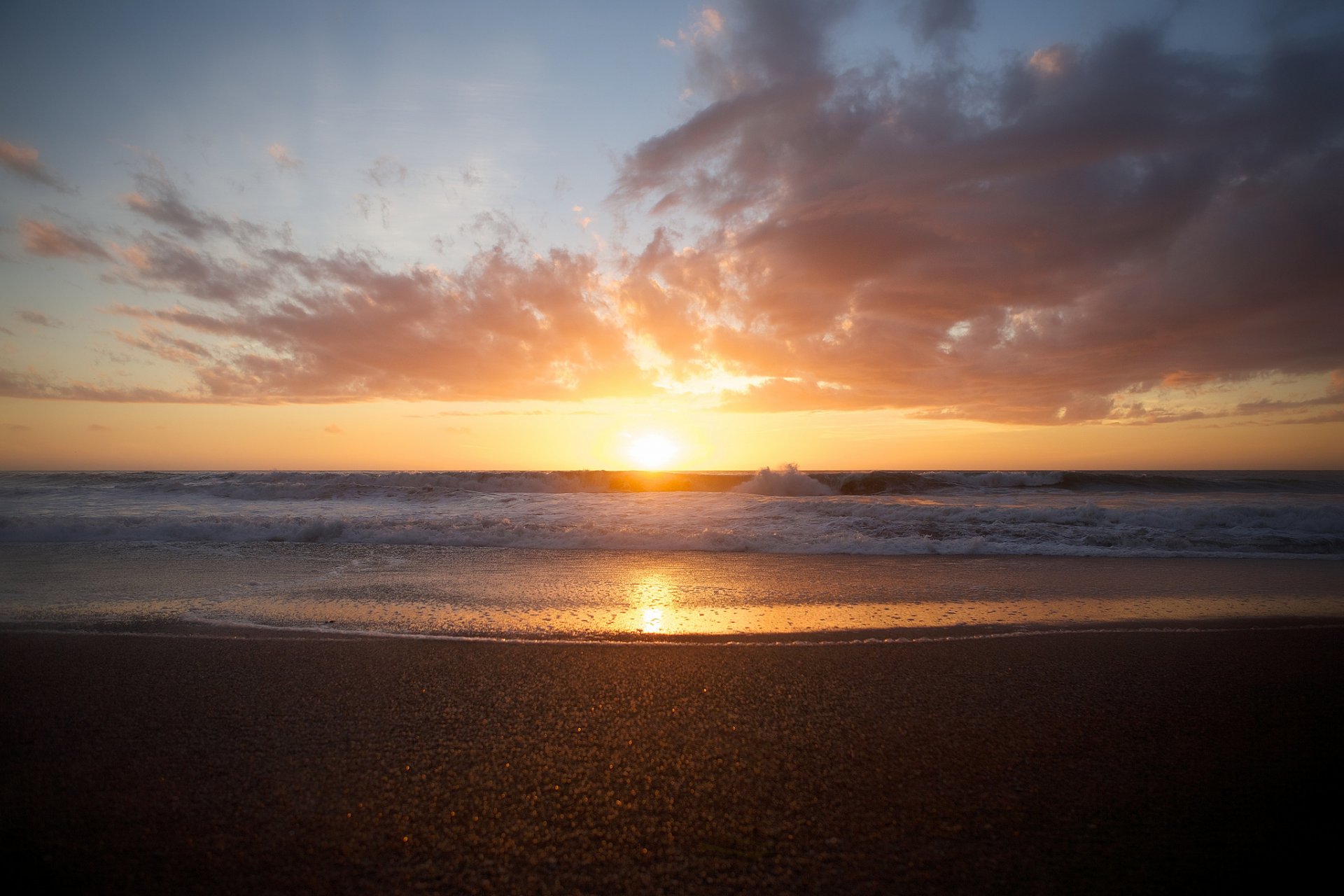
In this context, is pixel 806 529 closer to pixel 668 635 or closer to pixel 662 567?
pixel 662 567

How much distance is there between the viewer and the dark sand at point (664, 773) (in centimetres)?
199

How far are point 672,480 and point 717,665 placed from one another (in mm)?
26513

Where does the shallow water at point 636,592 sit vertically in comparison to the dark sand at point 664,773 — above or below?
below

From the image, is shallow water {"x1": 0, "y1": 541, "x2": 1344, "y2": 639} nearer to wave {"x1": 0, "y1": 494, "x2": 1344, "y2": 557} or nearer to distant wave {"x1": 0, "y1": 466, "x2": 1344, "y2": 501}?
wave {"x1": 0, "y1": 494, "x2": 1344, "y2": 557}

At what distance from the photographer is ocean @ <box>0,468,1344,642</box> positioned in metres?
5.65

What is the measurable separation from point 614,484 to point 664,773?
2663 centimetres

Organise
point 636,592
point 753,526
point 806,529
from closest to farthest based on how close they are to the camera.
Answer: point 636,592, point 806,529, point 753,526

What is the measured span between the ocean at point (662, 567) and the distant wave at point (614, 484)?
11.1 feet

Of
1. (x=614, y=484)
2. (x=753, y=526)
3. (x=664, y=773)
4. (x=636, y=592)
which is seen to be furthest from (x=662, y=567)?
(x=614, y=484)

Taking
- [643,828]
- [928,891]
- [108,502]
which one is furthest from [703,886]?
[108,502]

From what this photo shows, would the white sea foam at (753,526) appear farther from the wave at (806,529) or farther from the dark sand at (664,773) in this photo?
the dark sand at (664,773)

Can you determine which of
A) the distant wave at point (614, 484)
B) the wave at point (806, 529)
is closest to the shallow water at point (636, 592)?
the wave at point (806, 529)

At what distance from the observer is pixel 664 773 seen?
8.52 ft

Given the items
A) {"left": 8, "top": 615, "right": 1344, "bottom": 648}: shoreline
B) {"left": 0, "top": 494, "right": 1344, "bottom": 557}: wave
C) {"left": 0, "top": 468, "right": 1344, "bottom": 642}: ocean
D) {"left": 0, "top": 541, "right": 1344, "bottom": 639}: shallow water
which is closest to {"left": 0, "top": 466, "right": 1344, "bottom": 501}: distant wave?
{"left": 0, "top": 468, "right": 1344, "bottom": 642}: ocean
